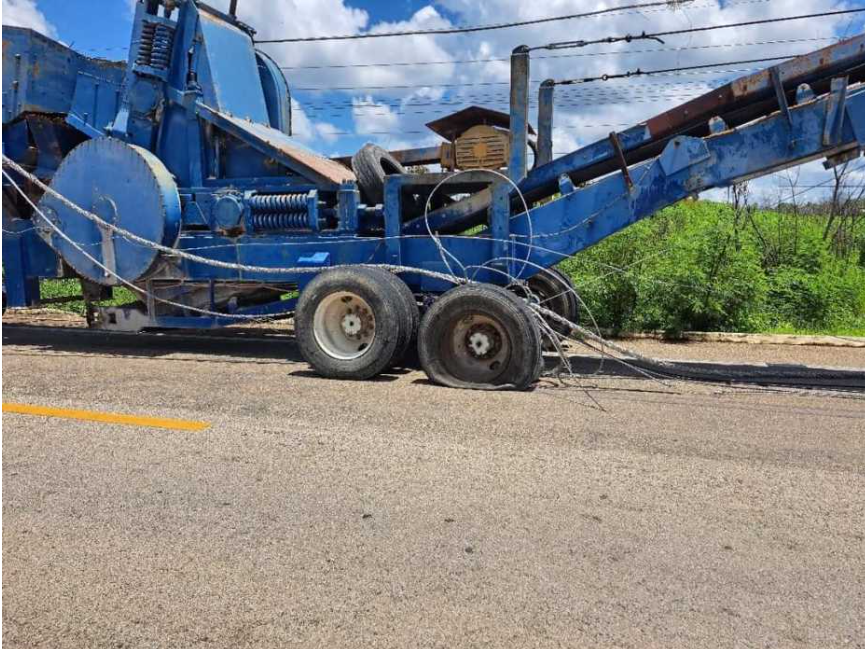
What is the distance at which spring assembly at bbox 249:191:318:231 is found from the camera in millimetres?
8266

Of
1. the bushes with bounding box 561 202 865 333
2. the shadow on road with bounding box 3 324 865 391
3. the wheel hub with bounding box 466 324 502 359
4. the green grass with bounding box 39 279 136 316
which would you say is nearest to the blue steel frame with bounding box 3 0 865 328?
the shadow on road with bounding box 3 324 865 391

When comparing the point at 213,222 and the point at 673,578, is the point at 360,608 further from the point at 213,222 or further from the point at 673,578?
the point at 213,222

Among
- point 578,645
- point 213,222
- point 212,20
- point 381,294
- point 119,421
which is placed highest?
point 212,20

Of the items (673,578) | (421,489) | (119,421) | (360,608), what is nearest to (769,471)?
(673,578)

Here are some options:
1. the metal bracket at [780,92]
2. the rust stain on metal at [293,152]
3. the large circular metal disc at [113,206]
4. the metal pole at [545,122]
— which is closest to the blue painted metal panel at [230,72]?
the rust stain on metal at [293,152]

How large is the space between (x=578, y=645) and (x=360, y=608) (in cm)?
82

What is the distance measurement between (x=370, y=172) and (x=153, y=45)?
2881 mm

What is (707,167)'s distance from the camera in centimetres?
705

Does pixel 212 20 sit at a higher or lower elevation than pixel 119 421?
higher

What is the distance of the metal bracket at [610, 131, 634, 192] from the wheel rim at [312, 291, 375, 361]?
9.32 ft

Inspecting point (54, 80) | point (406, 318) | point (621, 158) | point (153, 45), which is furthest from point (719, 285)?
point (54, 80)

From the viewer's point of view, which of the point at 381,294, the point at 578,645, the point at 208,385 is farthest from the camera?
the point at 381,294

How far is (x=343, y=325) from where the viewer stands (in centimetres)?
756

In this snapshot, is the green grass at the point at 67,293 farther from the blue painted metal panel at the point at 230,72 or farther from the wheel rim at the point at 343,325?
the wheel rim at the point at 343,325
